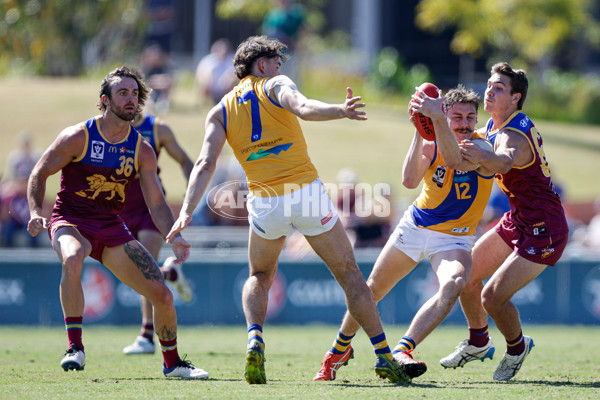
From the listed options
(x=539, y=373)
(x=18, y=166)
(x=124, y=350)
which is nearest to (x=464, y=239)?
(x=539, y=373)

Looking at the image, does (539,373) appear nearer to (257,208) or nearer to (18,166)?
(257,208)

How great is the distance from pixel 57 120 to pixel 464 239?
54.7ft

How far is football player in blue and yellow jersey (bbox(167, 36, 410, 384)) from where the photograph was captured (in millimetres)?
6223

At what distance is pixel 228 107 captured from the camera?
21.0 feet

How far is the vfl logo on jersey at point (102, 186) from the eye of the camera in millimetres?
6820

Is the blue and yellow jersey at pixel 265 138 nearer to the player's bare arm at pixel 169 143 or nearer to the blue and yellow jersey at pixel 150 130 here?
the player's bare arm at pixel 169 143

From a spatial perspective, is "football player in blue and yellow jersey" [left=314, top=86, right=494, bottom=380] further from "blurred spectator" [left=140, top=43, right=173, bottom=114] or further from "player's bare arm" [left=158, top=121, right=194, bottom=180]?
"blurred spectator" [left=140, top=43, right=173, bottom=114]

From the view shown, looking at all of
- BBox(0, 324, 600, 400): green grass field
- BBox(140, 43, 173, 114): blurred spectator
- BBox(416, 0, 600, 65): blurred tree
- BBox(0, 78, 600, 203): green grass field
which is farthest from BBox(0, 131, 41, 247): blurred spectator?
BBox(416, 0, 600, 65): blurred tree

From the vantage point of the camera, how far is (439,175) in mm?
6727

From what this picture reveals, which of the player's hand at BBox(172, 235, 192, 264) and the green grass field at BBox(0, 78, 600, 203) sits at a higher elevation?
the green grass field at BBox(0, 78, 600, 203)

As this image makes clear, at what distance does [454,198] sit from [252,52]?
6.40ft

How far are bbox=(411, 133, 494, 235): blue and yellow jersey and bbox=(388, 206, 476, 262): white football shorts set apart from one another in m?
0.05

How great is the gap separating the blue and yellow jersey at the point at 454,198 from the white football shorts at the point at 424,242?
46 mm

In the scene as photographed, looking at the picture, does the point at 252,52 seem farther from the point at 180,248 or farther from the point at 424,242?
the point at 424,242
